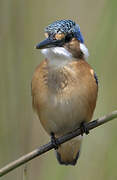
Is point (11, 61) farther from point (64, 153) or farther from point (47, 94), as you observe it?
point (64, 153)

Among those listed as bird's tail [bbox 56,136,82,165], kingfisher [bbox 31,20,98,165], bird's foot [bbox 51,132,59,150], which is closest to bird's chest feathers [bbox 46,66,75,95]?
kingfisher [bbox 31,20,98,165]

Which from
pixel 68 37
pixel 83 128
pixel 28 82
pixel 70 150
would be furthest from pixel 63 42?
pixel 70 150

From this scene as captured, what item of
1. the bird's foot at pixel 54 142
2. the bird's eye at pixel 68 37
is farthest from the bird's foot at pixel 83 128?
the bird's eye at pixel 68 37

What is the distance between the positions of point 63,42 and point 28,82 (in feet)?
2.60

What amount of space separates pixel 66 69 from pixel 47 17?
1.12m

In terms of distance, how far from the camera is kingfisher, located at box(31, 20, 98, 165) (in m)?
2.54

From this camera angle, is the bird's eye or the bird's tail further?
the bird's tail

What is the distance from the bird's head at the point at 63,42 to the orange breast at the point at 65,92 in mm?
82

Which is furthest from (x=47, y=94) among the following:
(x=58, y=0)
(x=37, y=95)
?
(x=58, y=0)

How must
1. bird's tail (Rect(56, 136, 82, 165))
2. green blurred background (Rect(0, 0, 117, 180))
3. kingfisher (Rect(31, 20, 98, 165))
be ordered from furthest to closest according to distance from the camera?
1. bird's tail (Rect(56, 136, 82, 165))
2. kingfisher (Rect(31, 20, 98, 165))
3. green blurred background (Rect(0, 0, 117, 180))

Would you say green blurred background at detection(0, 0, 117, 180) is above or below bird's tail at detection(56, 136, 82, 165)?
above

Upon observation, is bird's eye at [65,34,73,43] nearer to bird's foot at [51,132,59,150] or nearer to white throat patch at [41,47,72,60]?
white throat patch at [41,47,72,60]

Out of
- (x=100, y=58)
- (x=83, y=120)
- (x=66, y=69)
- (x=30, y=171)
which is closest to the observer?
(x=100, y=58)

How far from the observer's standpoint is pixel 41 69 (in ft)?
8.67
